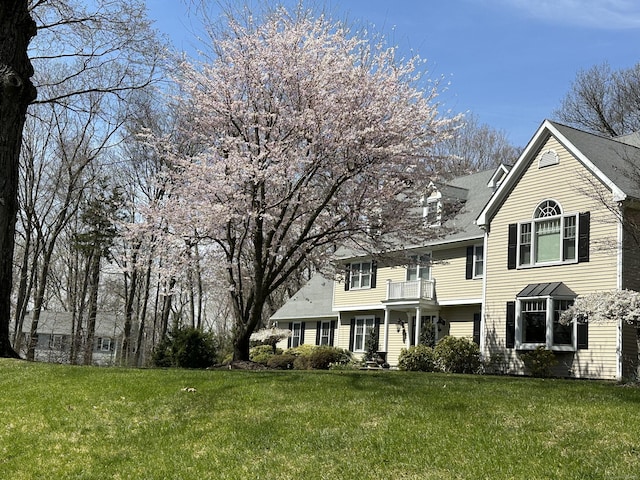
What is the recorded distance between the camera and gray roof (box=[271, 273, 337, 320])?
3153 centimetres

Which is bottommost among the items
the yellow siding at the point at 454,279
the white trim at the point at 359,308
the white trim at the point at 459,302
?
the white trim at the point at 359,308

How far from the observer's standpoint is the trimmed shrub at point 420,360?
21781mm

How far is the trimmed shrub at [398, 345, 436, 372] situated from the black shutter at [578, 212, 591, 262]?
18.5 ft

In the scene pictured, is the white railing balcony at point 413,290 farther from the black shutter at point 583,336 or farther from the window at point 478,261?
the black shutter at point 583,336

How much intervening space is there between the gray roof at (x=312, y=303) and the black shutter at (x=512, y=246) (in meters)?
11.0

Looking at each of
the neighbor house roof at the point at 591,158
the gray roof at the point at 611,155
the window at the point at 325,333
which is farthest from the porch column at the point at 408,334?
the gray roof at the point at 611,155

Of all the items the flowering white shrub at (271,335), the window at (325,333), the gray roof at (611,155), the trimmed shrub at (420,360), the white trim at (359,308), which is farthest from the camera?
the flowering white shrub at (271,335)

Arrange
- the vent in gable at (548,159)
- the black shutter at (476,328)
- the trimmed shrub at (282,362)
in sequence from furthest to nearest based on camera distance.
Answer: the trimmed shrub at (282,362), the black shutter at (476,328), the vent in gable at (548,159)

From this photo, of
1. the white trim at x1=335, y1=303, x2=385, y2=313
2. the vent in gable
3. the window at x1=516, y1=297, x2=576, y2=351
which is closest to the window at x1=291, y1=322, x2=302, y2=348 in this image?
the white trim at x1=335, y1=303, x2=385, y2=313

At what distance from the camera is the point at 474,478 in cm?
557

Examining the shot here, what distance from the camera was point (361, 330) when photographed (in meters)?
29.1

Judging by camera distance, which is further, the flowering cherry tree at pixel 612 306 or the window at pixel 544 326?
the window at pixel 544 326

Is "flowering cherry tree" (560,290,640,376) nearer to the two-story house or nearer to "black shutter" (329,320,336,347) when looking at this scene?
the two-story house

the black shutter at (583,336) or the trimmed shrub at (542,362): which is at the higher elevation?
the black shutter at (583,336)
